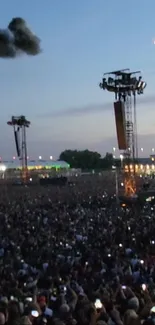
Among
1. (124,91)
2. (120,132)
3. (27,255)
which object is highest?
(124,91)

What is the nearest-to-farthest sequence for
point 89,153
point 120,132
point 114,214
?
point 114,214 < point 120,132 < point 89,153

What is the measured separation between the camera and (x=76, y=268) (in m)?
12.4

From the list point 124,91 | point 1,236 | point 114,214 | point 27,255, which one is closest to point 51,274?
point 27,255

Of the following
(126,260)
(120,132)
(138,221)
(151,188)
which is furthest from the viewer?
(151,188)

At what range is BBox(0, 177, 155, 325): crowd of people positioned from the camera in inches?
280

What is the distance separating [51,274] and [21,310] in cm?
428

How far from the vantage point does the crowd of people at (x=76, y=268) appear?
7117mm

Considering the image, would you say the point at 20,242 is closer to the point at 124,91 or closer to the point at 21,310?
the point at 21,310

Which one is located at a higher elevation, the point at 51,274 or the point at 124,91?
the point at 124,91

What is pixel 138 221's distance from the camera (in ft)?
69.5

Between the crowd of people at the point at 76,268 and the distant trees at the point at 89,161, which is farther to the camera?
the distant trees at the point at 89,161

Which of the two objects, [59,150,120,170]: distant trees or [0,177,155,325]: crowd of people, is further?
[59,150,120,170]: distant trees

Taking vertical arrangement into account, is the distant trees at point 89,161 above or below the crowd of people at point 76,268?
above

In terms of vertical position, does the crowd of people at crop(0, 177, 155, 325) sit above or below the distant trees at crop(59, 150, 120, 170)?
below
